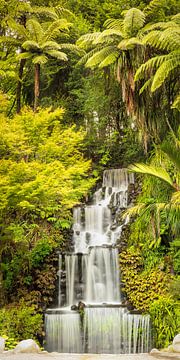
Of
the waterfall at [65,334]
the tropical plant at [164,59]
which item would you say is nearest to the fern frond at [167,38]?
the tropical plant at [164,59]

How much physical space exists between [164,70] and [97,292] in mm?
6275

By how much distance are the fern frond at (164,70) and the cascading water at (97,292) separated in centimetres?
500

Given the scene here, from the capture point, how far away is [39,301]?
37.7 feet

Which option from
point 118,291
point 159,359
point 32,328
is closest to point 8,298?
point 32,328

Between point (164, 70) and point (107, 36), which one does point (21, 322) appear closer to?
point (164, 70)

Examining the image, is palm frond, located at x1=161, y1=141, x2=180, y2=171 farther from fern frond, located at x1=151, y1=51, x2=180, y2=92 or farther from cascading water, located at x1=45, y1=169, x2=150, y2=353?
cascading water, located at x1=45, y1=169, x2=150, y2=353

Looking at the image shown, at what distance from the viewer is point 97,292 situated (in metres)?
11.7

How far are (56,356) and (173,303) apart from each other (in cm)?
427

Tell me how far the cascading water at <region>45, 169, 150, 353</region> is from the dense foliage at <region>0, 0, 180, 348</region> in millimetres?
391

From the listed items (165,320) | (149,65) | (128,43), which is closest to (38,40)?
(128,43)

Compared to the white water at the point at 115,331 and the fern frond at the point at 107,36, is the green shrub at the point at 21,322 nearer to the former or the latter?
the white water at the point at 115,331

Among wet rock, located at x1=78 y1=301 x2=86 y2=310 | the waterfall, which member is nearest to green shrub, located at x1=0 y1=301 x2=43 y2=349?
the waterfall

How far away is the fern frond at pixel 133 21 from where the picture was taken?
1133cm

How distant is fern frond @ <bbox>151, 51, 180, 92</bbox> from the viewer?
9891mm
